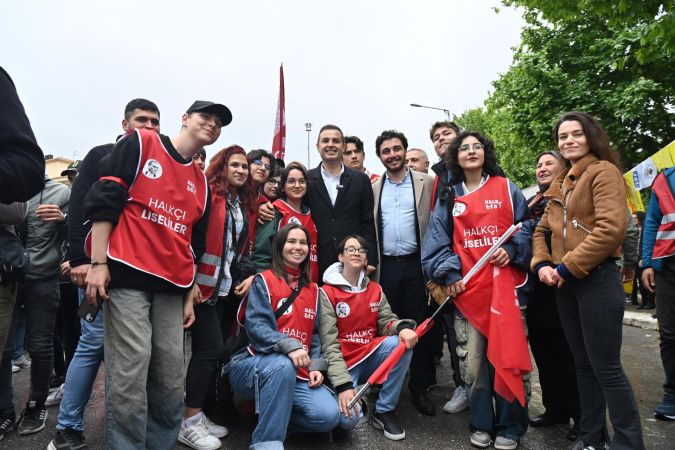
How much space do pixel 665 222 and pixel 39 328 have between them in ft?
16.5

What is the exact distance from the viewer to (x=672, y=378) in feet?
12.4

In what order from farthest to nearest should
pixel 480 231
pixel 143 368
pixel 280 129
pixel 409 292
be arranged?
pixel 280 129 < pixel 409 292 < pixel 480 231 < pixel 143 368

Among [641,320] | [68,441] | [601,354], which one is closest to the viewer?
[601,354]

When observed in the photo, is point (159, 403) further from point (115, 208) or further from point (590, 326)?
point (590, 326)

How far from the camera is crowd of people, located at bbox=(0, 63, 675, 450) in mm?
2557

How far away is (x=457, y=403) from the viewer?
153 inches

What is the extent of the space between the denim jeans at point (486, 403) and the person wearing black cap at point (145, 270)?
78.1 inches

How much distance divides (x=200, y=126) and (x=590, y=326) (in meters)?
2.64

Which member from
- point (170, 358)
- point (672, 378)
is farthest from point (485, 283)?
point (170, 358)

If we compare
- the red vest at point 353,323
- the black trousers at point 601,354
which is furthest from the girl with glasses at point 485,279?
the red vest at point 353,323

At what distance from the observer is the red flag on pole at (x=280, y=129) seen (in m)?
11.3

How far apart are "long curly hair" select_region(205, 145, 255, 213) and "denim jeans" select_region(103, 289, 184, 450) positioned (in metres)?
1.17

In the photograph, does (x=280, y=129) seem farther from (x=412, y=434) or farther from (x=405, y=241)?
(x=412, y=434)

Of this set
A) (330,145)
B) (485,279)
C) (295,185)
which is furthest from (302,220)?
(485,279)
